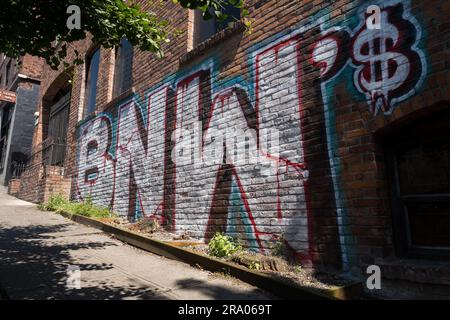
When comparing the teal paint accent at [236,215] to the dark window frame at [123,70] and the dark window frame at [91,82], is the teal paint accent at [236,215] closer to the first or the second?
the dark window frame at [123,70]

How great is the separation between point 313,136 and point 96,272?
2978 millimetres

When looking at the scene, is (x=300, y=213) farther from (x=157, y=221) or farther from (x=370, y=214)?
(x=157, y=221)

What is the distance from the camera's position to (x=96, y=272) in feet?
13.3

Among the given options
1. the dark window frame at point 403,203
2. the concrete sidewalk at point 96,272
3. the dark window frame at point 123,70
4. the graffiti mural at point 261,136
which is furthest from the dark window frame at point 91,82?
the dark window frame at point 403,203

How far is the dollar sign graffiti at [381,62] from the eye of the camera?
3416 mm

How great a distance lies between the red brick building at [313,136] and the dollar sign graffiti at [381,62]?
0.4 inches

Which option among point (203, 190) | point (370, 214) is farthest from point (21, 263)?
point (370, 214)

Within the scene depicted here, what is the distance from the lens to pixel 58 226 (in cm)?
720

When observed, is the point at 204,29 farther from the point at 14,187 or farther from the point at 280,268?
the point at 14,187

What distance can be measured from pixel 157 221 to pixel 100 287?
114 inches

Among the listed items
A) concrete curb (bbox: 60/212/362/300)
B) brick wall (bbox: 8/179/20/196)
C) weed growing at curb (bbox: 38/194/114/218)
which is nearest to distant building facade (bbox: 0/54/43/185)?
brick wall (bbox: 8/179/20/196)

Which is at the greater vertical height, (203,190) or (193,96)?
(193,96)
